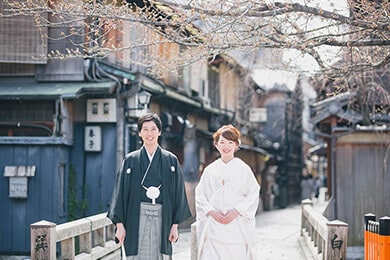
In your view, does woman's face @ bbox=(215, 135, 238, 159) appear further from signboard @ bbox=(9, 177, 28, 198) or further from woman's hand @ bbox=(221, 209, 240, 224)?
signboard @ bbox=(9, 177, 28, 198)

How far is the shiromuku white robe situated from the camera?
7262 millimetres

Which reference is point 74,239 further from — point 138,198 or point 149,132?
point 149,132

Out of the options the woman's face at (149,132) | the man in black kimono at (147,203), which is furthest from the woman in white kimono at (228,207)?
the woman's face at (149,132)

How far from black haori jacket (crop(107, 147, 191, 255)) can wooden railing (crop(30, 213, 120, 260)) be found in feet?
5.62

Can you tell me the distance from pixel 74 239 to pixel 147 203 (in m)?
3.85

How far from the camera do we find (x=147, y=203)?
7027 millimetres

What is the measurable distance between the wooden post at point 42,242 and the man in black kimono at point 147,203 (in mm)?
1716

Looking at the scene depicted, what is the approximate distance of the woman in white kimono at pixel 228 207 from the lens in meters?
7.25

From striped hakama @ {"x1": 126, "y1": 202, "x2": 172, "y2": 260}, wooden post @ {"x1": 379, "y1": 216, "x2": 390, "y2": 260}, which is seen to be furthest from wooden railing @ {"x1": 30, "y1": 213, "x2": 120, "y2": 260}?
wooden post @ {"x1": 379, "y1": 216, "x2": 390, "y2": 260}

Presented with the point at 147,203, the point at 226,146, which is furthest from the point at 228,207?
the point at 147,203

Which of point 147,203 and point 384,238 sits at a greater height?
point 147,203

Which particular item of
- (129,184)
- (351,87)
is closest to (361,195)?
(351,87)

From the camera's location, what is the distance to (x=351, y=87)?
13.2m

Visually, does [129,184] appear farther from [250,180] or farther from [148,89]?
[148,89]
